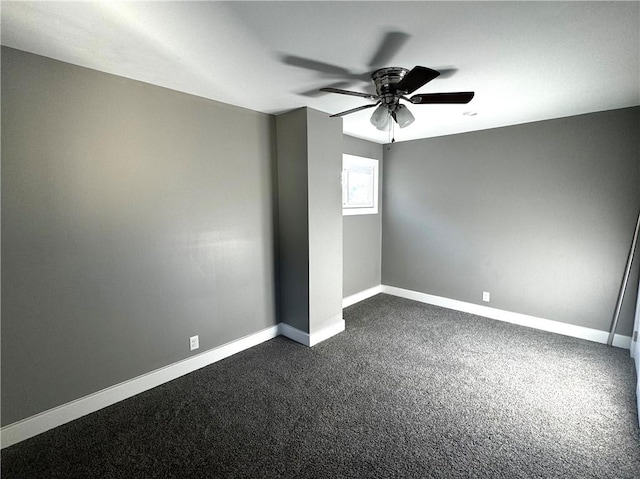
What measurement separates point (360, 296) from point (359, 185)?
5.45 feet

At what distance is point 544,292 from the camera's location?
3389 millimetres

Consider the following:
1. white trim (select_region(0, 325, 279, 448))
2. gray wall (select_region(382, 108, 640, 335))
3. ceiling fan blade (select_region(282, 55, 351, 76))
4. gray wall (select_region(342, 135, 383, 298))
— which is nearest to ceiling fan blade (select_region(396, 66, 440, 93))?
ceiling fan blade (select_region(282, 55, 351, 76))

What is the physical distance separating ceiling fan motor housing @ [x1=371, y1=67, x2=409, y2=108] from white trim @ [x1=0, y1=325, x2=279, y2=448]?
2497 mm

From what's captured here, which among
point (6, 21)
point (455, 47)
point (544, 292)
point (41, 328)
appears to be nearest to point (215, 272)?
point (41, 328)

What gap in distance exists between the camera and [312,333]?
10.2 feet

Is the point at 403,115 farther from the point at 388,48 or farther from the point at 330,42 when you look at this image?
the point at 330,42

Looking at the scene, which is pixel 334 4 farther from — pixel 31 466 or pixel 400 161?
pixel 400 161

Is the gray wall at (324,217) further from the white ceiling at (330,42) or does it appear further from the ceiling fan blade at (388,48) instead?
the ceiling fan blade at (388,48)

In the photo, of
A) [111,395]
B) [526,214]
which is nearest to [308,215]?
[111,395]

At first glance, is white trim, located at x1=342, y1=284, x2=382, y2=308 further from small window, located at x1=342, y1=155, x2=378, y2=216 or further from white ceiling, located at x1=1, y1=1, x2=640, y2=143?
white ceiling, located at x1=1, y1=1, x2=640, y2=143

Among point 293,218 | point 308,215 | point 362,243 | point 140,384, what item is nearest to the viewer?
point 140,384

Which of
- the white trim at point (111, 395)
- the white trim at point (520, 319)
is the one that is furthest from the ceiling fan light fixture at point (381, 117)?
the white trim at point (520, 319)

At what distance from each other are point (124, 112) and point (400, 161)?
3502 mm

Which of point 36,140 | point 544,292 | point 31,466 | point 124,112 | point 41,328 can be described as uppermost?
point 124,112
